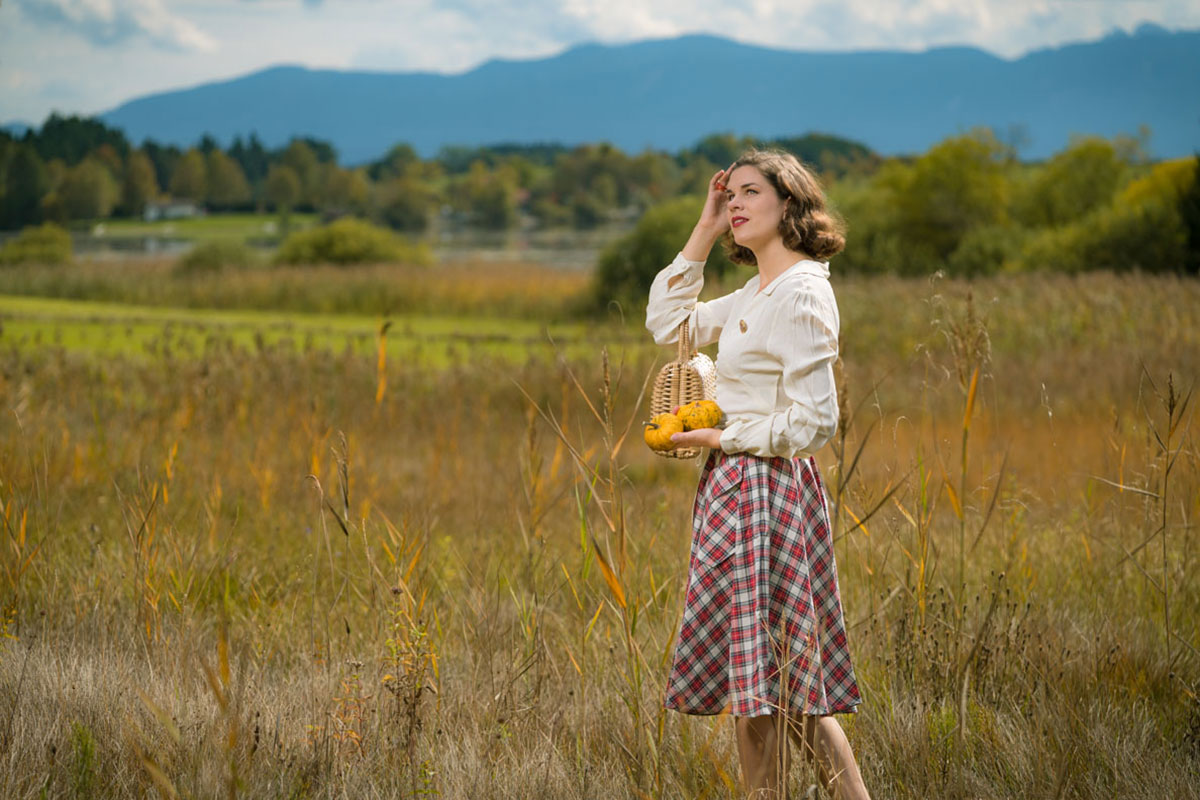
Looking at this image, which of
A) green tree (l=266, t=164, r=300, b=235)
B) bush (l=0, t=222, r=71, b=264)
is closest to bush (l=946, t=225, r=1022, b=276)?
bush (l=0, t=222, r=71, b=264)

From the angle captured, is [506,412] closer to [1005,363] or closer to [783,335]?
[1005,363]

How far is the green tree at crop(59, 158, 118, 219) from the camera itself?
32.5 metres

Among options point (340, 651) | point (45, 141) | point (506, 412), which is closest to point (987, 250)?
point (506, 412)

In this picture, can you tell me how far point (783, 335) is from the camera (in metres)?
2.13

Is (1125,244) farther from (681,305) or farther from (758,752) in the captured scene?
(758,752)

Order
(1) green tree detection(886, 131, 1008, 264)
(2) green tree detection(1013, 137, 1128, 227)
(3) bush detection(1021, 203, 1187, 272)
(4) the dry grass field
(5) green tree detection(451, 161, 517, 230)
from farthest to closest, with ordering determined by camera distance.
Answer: (5) green tree detection(451, 161, 517, 230) → (2) green tree detection(1013, 137, 1128, 227) → (1) green tree detection(886, 131, 1008, 264) → (3) bush detection(1021, 203, 1187, 272) → (4) the dry grass field

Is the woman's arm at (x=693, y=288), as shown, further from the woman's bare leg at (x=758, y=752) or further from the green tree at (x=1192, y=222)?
the green tree at (x=1192, y=222)

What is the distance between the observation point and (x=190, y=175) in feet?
172

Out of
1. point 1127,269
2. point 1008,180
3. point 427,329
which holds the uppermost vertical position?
point 1008,180

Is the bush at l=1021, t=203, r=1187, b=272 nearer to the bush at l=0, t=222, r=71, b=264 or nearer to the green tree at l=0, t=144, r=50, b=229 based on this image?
the bush at l=0, t=222, r=71, b=264

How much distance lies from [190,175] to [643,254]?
4025 centimetres

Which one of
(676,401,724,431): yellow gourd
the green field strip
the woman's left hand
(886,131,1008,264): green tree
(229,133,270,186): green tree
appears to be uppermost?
(229,133,270,186): green tree

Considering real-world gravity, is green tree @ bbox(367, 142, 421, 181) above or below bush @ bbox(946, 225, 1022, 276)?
above

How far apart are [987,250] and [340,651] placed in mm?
19024
